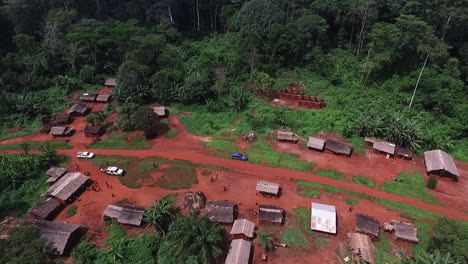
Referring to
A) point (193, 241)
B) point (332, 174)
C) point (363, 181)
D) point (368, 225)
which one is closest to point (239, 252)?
point (193, 241)

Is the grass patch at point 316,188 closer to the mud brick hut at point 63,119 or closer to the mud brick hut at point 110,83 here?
the mud brick hut at point 63,119

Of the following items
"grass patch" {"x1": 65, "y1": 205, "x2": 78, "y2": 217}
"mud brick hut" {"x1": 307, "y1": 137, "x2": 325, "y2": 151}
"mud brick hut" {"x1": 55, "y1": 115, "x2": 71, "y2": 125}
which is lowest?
"grass patch" {"x1": 65, "y1": 205, "x2": 78, "y2": 217}

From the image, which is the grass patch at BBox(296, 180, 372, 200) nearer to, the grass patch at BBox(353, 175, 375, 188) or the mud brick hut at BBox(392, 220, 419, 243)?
the grass patch at BBox(353, 175, 375, 188)

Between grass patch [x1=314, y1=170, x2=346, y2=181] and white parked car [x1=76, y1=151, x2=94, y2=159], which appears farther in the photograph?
white parked car [x1=76, y1=151, x2=94, y2=159]

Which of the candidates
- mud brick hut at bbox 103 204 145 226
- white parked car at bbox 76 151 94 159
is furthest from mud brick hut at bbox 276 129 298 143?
white parked car at bbox 76 151 94 159

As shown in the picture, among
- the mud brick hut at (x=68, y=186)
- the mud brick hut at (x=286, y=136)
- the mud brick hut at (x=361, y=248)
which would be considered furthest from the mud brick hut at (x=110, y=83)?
the mud brick hut at (x=361, y=248)

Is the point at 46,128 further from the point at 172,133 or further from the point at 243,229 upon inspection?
the point at 243,229
